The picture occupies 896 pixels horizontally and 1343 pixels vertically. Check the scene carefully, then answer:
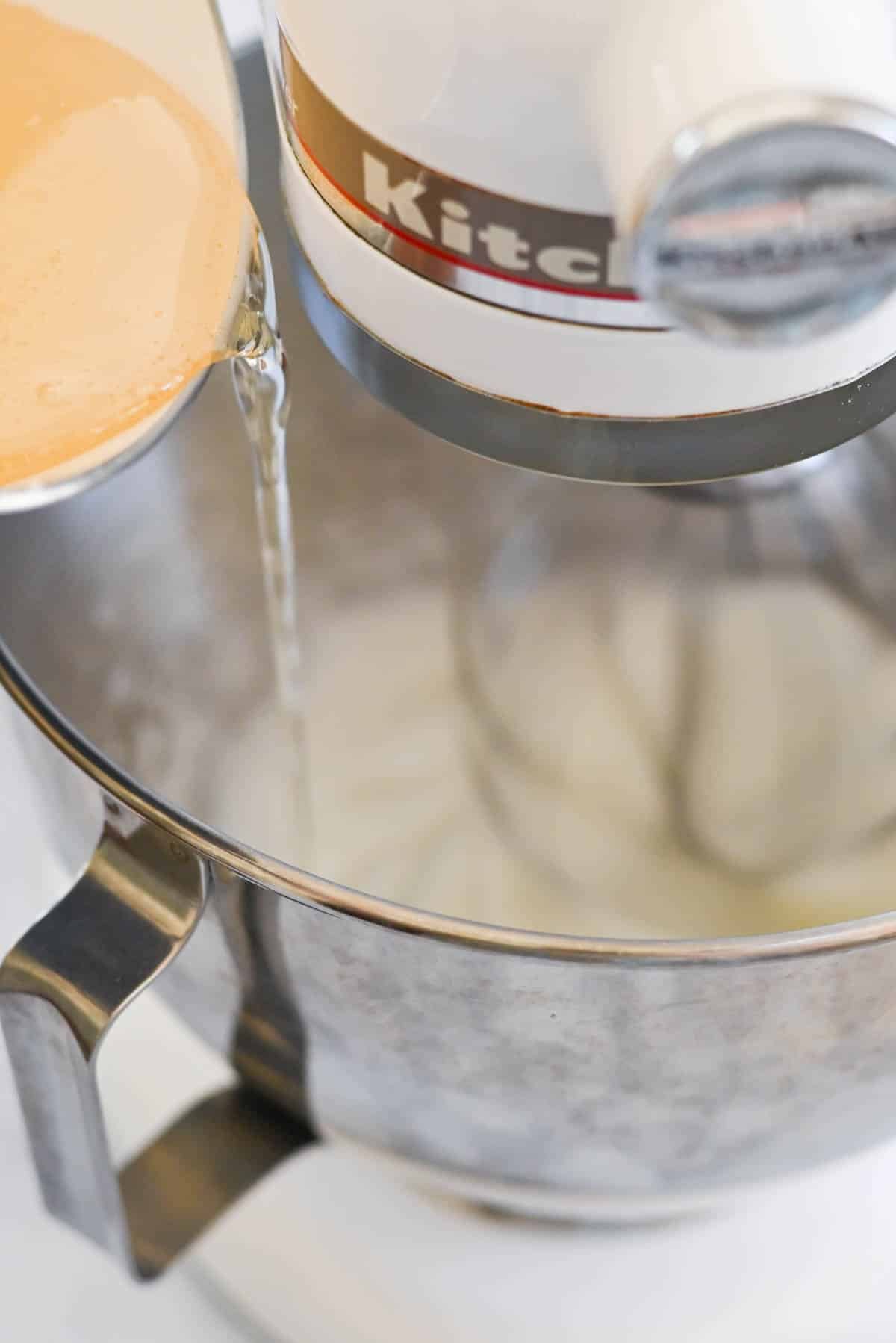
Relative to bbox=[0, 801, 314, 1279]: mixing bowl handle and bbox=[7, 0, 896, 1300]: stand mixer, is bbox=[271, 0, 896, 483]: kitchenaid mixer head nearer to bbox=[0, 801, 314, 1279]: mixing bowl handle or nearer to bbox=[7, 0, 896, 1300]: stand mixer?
bbox=[7, 0, 896, 1300]: stand mixer

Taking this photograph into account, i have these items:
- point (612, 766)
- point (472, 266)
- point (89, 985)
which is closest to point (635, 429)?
point (472, 266)

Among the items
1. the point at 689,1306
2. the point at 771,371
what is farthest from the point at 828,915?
the point at 771,371

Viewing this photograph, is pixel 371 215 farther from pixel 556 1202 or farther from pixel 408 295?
pixel 556 1202

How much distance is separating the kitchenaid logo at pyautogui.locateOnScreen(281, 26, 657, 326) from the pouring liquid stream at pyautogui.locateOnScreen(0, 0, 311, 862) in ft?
0.27

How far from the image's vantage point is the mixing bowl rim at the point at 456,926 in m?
0.34

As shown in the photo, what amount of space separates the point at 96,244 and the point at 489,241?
144 mm

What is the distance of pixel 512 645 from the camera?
0.72m

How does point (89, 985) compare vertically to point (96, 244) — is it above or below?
below

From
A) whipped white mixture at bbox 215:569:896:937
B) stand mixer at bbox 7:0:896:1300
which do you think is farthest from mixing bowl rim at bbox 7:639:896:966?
whipped white mixture at bbox 215:569:896:937

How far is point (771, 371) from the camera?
324 millimetres

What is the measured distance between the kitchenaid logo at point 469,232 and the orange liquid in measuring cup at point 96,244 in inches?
3.3

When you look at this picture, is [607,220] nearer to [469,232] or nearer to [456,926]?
[469,232]

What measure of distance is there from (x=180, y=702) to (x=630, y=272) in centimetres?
40

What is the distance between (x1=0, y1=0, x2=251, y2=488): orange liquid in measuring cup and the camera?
394 millimetres
